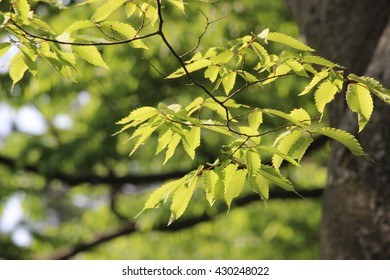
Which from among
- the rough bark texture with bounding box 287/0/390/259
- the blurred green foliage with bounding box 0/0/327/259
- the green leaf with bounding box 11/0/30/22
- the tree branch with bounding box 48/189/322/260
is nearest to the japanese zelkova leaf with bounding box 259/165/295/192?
the green leaf with bounding box 11/0/30/22

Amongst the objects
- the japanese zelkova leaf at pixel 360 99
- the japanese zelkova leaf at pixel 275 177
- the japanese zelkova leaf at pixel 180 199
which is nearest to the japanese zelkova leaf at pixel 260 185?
the japanese zelkova leaf at pixel 275 177

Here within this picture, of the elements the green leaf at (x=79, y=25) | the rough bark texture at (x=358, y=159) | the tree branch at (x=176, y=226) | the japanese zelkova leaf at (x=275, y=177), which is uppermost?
the green leaf at (x=79, y=25)

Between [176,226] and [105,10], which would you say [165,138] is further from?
[176,226]

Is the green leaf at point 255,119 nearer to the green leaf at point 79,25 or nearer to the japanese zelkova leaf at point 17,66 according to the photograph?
the green leaf at point 79,25

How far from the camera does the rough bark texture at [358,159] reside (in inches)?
84.1

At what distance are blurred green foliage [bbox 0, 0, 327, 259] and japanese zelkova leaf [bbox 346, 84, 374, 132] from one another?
9.31 feet

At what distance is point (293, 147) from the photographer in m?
1.40

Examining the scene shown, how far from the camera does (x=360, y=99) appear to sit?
52.4 inches

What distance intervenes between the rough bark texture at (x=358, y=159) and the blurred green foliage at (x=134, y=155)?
72.3 inches

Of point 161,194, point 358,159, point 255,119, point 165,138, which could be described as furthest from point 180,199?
point 358,159

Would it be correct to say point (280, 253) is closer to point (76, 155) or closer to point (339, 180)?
point (76, 155)

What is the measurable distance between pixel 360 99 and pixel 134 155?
11.9 feet

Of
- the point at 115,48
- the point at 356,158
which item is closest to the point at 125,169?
the point at 115,48

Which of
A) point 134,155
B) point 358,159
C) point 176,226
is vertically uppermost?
point 358,159
